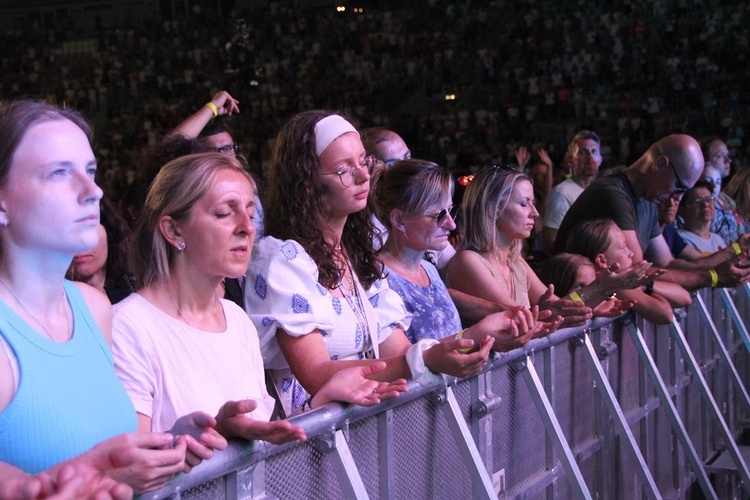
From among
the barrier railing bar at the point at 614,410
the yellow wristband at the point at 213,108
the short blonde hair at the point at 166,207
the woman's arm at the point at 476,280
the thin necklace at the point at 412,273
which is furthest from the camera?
the yellow wristband at the point at 213,108

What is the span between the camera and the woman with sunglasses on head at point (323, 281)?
2381 mm

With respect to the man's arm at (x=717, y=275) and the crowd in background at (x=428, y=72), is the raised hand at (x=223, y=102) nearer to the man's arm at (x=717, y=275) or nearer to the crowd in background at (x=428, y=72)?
the man's arm at (x=717, y=275)

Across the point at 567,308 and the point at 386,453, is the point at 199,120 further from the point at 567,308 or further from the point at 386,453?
the point at 386,453

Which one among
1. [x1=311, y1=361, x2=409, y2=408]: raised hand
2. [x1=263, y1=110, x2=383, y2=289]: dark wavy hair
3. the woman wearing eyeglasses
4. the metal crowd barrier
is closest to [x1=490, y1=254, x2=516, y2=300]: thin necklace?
the metal crowd barrier

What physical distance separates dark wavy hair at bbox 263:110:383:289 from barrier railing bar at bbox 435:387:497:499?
448mm

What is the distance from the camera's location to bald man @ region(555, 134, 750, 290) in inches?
187

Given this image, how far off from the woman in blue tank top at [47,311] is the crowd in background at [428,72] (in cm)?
1301

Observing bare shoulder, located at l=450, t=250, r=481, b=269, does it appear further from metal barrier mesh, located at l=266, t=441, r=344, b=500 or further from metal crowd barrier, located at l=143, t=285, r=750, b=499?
metal barrier mesh, located at l=266, t=441, r=344, b=500

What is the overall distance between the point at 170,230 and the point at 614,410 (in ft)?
6.24

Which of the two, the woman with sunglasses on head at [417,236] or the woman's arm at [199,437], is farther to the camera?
the woman with sunglasses on head at [417,236]

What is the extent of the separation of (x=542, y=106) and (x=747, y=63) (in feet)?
10.4

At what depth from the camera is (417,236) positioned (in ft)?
10.6

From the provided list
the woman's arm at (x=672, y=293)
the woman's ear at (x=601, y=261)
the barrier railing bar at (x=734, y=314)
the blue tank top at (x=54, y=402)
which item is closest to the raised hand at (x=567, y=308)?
the woman's ear at (x=601, y=261)

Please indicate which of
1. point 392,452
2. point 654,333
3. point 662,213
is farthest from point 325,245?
point 662,213
